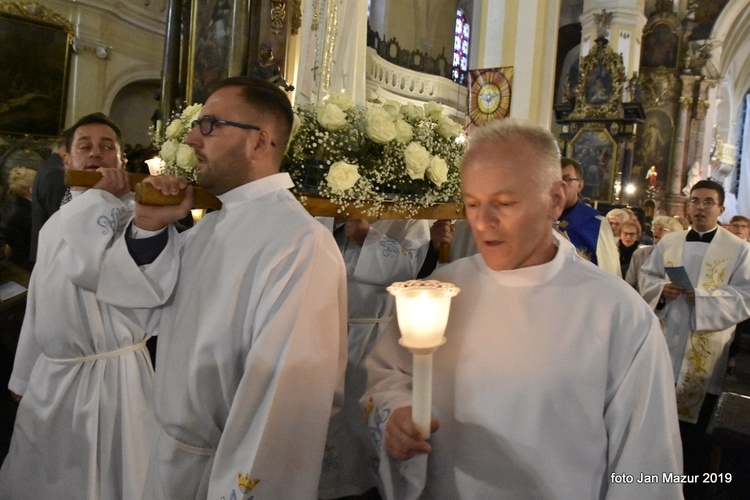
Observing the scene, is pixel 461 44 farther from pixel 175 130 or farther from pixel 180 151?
pixel 180 151

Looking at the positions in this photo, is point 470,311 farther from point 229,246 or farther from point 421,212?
point 421,212

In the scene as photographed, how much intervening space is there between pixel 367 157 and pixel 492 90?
17.5 feet

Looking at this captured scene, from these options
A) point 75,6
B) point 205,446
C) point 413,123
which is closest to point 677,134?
point 75,6

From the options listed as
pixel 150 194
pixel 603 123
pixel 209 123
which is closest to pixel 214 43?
pixel 209 123

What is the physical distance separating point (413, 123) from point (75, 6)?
10.9 meters

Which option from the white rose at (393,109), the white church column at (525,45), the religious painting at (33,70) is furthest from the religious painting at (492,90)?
the religious painting at (33,70)

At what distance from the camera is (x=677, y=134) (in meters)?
23.5

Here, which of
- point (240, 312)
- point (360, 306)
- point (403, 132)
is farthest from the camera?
point (360, 306)

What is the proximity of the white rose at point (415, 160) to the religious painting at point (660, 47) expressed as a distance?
24.6 metres

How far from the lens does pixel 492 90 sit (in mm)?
7457

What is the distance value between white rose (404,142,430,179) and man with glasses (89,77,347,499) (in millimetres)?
615

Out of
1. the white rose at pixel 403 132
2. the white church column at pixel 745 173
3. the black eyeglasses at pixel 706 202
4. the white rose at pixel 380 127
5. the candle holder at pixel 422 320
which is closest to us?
Answer: the candle holder at pixel 422 320

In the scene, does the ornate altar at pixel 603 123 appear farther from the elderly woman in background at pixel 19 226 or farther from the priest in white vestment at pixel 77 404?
the priest in white vestment at pixel 77 404

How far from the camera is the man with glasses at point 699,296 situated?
15.4 ft
